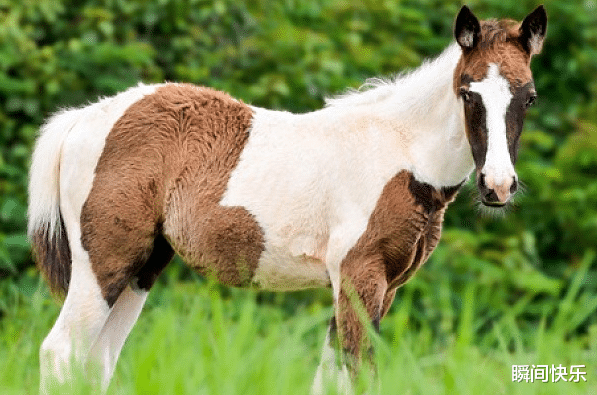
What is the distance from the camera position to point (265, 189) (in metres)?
4.08

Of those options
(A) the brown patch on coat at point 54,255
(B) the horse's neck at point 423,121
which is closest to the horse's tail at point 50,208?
(A) the brown patch on coat at point 54,255

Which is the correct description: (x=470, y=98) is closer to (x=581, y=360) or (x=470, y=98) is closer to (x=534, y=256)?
(x=581, y=360)

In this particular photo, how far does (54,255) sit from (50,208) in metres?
0.23

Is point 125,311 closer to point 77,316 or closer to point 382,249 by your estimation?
point 77,316

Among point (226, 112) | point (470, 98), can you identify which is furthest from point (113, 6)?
point (470, 98)

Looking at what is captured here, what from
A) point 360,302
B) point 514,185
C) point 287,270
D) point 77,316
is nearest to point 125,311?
point 77,316

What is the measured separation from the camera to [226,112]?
4.27 meters

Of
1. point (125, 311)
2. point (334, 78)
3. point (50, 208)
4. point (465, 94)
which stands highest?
point (334, 78)

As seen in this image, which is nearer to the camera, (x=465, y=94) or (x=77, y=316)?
(x=465, y=94)

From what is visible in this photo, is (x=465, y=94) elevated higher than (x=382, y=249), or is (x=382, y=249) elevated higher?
(x=465, y=94)

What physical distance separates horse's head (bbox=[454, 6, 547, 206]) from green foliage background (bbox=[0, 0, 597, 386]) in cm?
247

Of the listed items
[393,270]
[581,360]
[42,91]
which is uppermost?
[42,91]

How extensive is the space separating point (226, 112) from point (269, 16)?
3.83 m

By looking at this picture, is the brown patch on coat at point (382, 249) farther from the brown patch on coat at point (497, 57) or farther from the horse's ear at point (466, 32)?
the horse's ear at point (466, 32)
